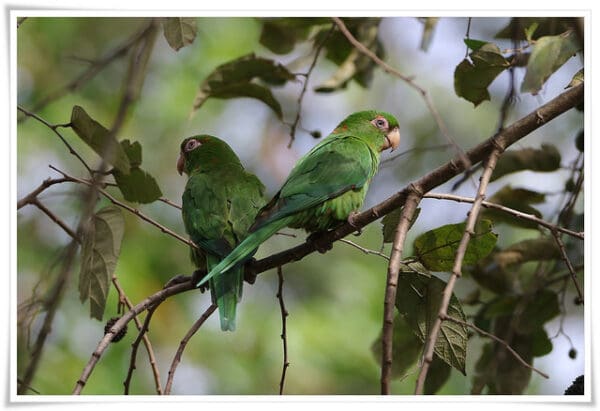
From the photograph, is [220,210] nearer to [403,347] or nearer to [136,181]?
[136,181]

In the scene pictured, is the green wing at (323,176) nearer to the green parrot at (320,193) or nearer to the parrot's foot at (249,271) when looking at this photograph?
the green parrot at (320,193)

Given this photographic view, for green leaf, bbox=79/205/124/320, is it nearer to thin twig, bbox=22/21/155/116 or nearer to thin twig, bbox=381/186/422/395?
thin twig, bbox=22/21/155/116

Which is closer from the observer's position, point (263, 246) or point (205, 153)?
point (205, 153)

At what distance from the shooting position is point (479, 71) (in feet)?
7.07

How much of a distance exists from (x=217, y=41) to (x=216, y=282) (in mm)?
2864

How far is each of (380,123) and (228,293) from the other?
0.95 meters

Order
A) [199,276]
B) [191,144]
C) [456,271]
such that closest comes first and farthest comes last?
1. [456,271]
2. [199,276]
3. [191,144]

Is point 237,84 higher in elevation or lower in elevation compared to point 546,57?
higher

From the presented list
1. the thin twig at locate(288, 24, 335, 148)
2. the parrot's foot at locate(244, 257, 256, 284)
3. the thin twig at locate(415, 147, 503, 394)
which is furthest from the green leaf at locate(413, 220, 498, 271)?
the thin twig at locate(288, 24, 335, 148)

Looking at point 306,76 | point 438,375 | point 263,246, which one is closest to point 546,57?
point 306,76

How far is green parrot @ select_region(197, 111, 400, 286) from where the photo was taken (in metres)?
2.06

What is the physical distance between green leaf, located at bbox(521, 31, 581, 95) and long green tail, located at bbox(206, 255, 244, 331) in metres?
0.98

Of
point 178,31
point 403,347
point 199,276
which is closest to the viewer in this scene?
point 178,31

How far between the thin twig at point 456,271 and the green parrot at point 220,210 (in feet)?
2.48
